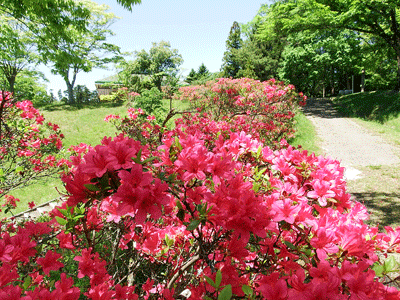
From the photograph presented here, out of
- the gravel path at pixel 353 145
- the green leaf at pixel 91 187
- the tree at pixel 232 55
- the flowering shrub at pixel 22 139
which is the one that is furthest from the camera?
the tree at pixel 232 55

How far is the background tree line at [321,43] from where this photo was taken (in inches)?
430

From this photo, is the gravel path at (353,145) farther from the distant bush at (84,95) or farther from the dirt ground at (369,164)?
the distant bush at (84,95)

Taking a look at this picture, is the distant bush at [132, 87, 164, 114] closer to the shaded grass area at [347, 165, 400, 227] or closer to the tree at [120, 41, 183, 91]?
the shaded grass area at [347, 165, 400, 227]

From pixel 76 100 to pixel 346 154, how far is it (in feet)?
69.1

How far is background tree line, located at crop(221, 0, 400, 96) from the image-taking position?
430 inches

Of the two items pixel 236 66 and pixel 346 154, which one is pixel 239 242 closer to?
pixel 346 154

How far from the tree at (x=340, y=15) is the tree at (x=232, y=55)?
1565 centimetres

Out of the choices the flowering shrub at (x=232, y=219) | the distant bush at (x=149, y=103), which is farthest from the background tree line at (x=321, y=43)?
the flowering shrub at (x=232, y=219)

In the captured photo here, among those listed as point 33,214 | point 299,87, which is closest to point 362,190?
point 33,214

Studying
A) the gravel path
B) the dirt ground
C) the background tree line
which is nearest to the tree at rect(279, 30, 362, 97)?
the background tree line

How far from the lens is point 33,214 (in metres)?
5.27

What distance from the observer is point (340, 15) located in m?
→ 10.4

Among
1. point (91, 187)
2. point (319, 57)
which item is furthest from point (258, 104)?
Answer: point (319, 57)

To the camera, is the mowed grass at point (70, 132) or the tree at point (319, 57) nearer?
the mowed grass at point (70, 132)
